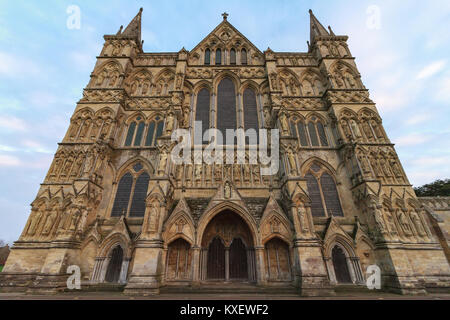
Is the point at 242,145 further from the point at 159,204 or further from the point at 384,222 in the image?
the point at 384,222

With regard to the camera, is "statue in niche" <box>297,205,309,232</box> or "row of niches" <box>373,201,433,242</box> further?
"row of niches" <box>373,201,433,242</box>

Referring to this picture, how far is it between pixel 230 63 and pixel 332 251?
59.1ft

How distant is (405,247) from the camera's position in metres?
11.1

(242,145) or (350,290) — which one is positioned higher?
(242,145)

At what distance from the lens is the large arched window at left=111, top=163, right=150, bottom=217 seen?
42.2ft

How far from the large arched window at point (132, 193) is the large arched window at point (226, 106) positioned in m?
6.97

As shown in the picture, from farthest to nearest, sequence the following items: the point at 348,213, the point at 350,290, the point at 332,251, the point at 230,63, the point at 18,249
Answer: the point at 230,63 < the point at 348,213 < the point at 332,251 < the point at 18,249 < the point at 350,290

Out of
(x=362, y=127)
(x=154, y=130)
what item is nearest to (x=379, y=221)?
(x=362, y=127)

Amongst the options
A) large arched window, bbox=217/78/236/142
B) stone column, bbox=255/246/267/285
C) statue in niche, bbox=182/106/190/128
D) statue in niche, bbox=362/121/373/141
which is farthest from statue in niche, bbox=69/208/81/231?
statue in niche, bbox=362/121/373/141

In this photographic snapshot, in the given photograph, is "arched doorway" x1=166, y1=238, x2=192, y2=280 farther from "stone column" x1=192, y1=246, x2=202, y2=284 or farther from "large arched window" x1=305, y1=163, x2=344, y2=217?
"large arched window" x1=305, y1=163, x2=344, y2=217

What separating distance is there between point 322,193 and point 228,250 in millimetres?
7709

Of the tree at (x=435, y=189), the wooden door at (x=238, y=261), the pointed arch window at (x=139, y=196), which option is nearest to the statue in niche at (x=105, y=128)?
the pointed arch window at (x=139, y=196)

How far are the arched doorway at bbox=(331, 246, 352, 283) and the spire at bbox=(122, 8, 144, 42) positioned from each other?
25.7 metres

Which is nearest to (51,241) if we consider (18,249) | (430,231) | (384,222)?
(18,249)
